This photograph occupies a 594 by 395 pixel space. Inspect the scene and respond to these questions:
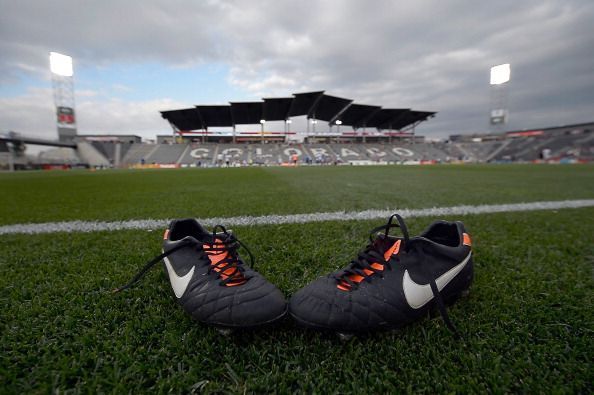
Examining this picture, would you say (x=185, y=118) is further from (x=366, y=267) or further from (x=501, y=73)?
(x=501, y=73)

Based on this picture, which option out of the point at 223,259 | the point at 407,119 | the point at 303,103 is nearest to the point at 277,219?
the point at 223,259

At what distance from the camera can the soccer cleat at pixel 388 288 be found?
2.46 ft

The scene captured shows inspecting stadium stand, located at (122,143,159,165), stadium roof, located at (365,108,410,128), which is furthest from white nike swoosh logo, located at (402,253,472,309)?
stadium stand, located at (122,143,159,165)

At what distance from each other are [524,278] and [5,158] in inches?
1615

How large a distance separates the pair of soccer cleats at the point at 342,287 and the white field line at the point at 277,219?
115 centimetres

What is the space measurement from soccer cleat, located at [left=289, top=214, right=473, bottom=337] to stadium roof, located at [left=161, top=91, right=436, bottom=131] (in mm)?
28157

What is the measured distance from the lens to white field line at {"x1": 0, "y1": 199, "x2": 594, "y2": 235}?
1.99 metres

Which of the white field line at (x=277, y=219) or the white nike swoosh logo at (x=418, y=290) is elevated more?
the white nike swoosh logo at (x=418, y=290)

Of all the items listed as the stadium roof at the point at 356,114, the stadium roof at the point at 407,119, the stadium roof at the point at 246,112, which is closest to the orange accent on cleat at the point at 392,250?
the stadium roof at the point at 246,112

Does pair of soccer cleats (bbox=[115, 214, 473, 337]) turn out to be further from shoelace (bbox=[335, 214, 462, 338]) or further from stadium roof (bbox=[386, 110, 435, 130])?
stadium roof (bbox=[386, 110, 435, 130])

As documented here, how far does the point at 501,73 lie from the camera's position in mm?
30641

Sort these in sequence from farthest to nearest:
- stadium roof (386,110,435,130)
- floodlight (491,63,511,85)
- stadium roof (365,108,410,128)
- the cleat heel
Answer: stadium roof (386,110,435,130) < stadium roof (365,108,410,128) < floodlight (491,63,511,85) < the cleat heel

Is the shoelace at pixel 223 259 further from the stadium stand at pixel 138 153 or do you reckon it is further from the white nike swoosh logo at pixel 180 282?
the stadium stand at pixel 138 153

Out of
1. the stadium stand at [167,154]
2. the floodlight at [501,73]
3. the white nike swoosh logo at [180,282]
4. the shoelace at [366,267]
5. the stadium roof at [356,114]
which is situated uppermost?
the floodlight at [501,73]
